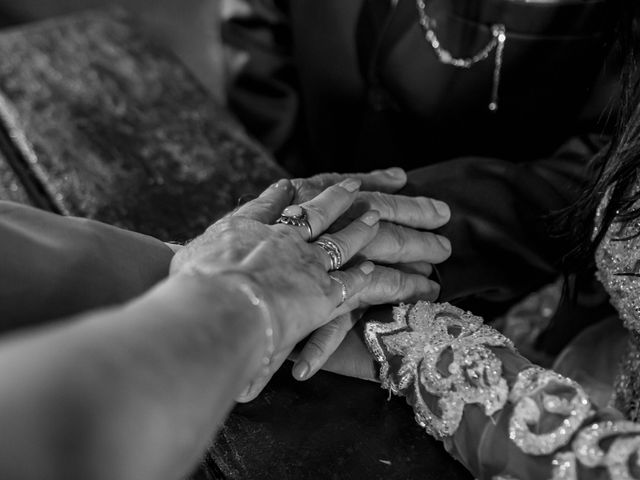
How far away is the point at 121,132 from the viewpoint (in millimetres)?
1086

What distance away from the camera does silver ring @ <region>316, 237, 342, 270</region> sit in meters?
0.68

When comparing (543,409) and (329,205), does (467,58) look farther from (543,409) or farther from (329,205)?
(543,409)

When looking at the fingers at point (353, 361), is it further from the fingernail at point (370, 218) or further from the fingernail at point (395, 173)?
the fingernail at point (395, 173)

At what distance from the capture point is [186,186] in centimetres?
102

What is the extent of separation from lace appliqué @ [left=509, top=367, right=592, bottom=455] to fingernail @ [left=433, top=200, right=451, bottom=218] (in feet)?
0.92

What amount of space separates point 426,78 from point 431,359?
609mm

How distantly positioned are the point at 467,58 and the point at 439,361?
1.94 ft

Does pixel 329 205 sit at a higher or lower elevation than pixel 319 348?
higher

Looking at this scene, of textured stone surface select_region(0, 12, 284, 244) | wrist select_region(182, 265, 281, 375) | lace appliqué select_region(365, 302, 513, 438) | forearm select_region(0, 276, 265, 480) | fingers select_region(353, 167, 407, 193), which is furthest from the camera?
textured stone surface select_region(0, 12, 284, 244)

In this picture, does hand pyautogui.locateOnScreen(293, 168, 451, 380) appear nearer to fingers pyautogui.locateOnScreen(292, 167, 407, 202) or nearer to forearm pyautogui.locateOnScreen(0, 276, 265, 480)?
fingers pyautogui.locateOnScreen(292, 167, 407, 202)

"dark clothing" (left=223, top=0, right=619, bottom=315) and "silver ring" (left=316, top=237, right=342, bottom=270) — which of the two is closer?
"silver ring" (left=316, top=237, right=342, bottom=270)

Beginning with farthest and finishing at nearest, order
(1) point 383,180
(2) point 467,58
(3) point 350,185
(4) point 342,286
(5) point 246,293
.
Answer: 1. (2) point 467,58
2. (1) point 383,180
3. (3) point 350,185
4. (4) point 342,286
5. (5) point 246,293

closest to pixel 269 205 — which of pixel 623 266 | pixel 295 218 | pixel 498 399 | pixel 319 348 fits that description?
pixel 295 218

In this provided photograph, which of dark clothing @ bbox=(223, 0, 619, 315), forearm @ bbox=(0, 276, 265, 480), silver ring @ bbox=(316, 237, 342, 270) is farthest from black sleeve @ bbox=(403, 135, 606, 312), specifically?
forearm @ bbox=(0, 276, 265, 480)
